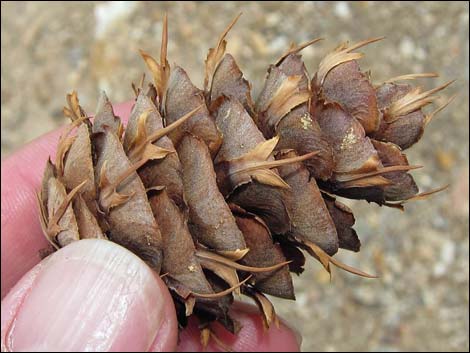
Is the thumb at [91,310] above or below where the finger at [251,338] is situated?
above

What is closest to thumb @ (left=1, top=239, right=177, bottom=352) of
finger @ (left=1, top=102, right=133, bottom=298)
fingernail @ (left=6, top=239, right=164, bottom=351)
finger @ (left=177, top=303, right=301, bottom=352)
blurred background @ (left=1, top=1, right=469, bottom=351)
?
fingernail @ (left=6, top=239, right=164, bottom=351)

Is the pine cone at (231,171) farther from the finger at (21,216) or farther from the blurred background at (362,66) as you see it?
the blurred background at (362,66)

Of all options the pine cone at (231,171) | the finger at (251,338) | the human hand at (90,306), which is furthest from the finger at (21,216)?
the pine cone at (231,171)

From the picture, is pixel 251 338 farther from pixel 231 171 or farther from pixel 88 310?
pixel 231 171

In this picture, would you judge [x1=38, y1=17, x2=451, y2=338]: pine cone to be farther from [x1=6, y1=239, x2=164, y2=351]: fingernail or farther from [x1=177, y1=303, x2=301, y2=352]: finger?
[x1=177, y1=303, x2=301, y2=352]: finger

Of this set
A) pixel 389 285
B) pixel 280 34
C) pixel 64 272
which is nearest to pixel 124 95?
pixel 280 34

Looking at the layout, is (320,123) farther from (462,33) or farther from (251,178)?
(462,33)

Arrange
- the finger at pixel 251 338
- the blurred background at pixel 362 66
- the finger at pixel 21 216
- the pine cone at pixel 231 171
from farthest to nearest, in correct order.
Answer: the blurred background at pixel 362 66 → the finger at pixel 21 216 → the finger at pixel 251 338 → the pine cone at pixel 231 171
